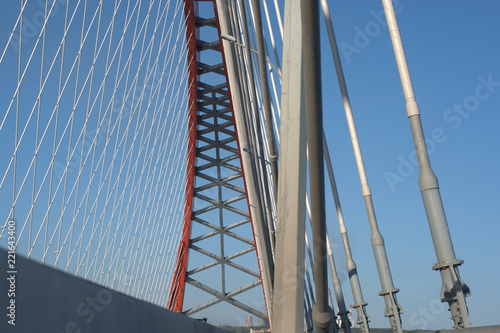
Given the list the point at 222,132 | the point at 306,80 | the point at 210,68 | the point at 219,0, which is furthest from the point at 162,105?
the point at 306,80

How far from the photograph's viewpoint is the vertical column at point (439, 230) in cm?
782

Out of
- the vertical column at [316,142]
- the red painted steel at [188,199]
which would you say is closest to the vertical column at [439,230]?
the vertical column at [316,142]

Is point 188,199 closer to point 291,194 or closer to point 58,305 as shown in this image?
point 58,305

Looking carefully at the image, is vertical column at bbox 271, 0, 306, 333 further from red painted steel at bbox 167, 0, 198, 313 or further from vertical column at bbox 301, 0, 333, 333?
red painted steel at bbox 167, 0, 198, 313

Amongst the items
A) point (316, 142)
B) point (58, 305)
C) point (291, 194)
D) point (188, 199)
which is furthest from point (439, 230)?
point (188, 199)

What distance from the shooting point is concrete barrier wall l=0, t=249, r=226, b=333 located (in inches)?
185

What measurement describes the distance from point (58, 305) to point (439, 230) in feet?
16.3

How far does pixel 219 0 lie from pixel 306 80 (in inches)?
510

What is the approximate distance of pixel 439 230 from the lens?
8.19 meters

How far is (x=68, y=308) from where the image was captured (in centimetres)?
568

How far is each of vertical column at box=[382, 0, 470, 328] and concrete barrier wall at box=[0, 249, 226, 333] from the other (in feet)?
12.9

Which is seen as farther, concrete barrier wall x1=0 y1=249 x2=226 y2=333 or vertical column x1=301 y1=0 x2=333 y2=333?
concrete barrier wall x1=0 y1=249 x2=226 y2=333

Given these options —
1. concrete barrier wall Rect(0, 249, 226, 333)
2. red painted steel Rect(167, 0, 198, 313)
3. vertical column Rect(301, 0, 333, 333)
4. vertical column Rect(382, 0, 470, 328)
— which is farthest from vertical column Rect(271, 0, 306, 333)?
red painted steel Rect(167, 0, 198, 313)

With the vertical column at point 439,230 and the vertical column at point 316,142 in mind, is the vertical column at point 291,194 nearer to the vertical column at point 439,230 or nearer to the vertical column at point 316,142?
the vertical column at point 316,142
